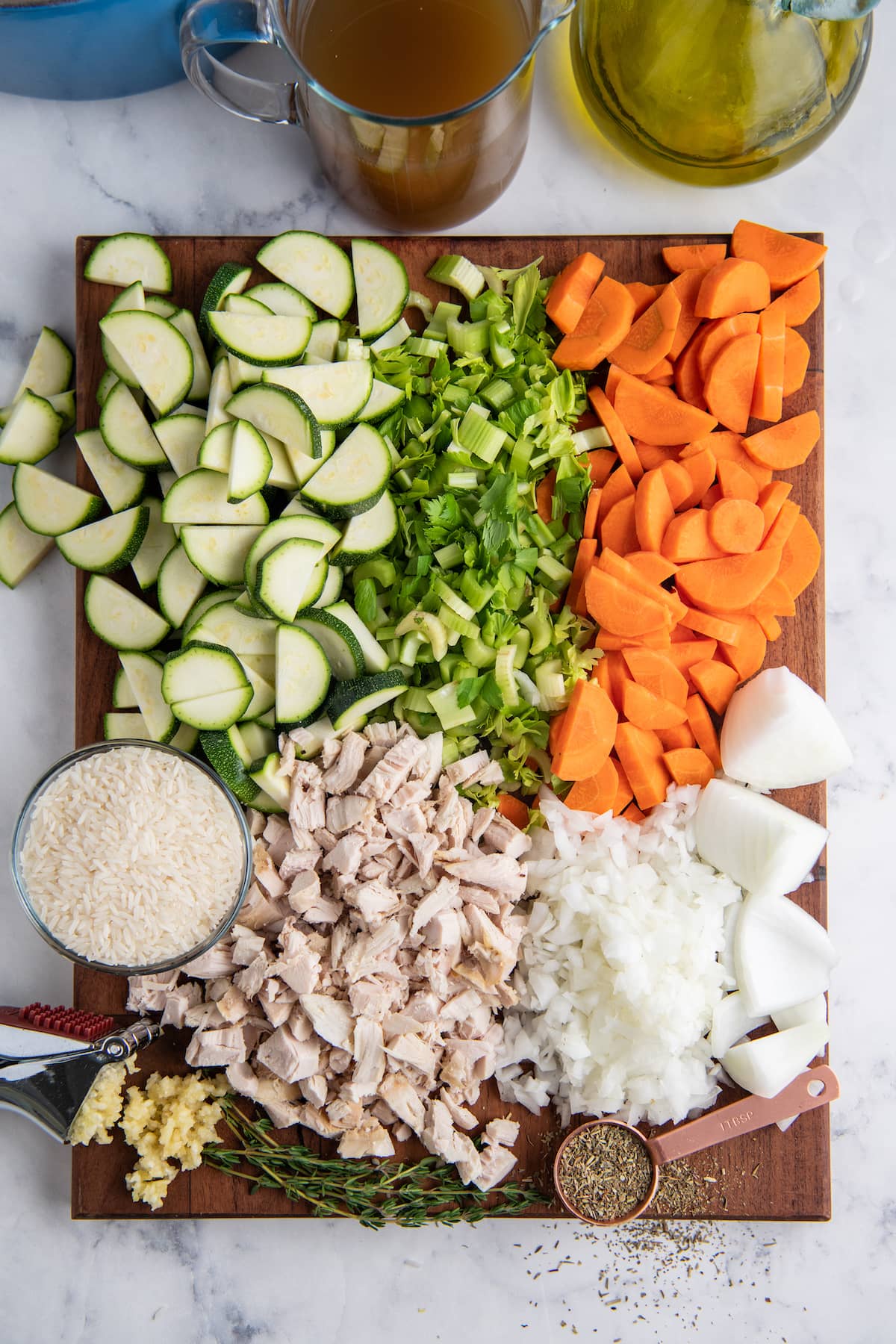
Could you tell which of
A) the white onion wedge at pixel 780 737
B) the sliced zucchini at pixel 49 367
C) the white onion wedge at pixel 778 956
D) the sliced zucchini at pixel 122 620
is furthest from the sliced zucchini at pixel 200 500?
the white onion wedge at pixel 778 956

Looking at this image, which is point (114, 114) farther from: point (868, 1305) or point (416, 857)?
point (868, 1305)

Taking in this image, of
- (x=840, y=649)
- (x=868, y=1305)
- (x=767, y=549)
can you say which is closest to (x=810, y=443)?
(x=767, y=549)

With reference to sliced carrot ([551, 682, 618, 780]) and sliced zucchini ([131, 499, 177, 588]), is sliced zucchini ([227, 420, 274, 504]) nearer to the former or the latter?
sliced zucchini ([131, 499, 177, 588])

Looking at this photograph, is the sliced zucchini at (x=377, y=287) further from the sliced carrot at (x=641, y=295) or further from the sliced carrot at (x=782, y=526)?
the sliced carrot at (x=782, y=526)

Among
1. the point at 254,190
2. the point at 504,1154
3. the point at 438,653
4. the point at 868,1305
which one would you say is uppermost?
the point at 254,190

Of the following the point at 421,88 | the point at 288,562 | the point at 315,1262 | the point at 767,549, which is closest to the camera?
the point at 421,88
